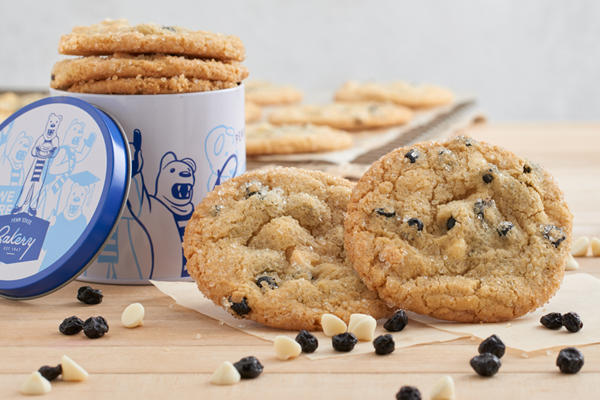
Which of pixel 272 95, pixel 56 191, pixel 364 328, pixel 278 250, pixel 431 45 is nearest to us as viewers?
pixel 364 328

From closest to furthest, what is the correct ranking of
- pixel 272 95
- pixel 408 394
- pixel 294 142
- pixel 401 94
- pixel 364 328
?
pixel 408 394
pixel 364 328
pixel 294 142
pixel 401 94
pixel 272 95

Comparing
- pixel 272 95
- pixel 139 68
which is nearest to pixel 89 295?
pixel 139 68

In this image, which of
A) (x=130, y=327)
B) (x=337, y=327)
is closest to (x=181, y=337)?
(x=130, y=327)

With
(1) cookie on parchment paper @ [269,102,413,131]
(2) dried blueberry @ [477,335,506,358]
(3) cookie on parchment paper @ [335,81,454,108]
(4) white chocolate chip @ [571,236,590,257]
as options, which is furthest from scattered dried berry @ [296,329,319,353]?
(3) cookie on parchment paper @ [335,81,454,108]

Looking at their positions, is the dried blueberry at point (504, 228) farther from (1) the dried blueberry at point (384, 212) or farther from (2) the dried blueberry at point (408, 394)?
(2) the dried blueberry at point (408, 394)

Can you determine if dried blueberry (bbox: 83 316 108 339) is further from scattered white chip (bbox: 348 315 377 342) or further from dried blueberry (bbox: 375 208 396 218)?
dried blueberry (bbox: 375 208 396 218)

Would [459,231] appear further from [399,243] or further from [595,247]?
[595,247]
